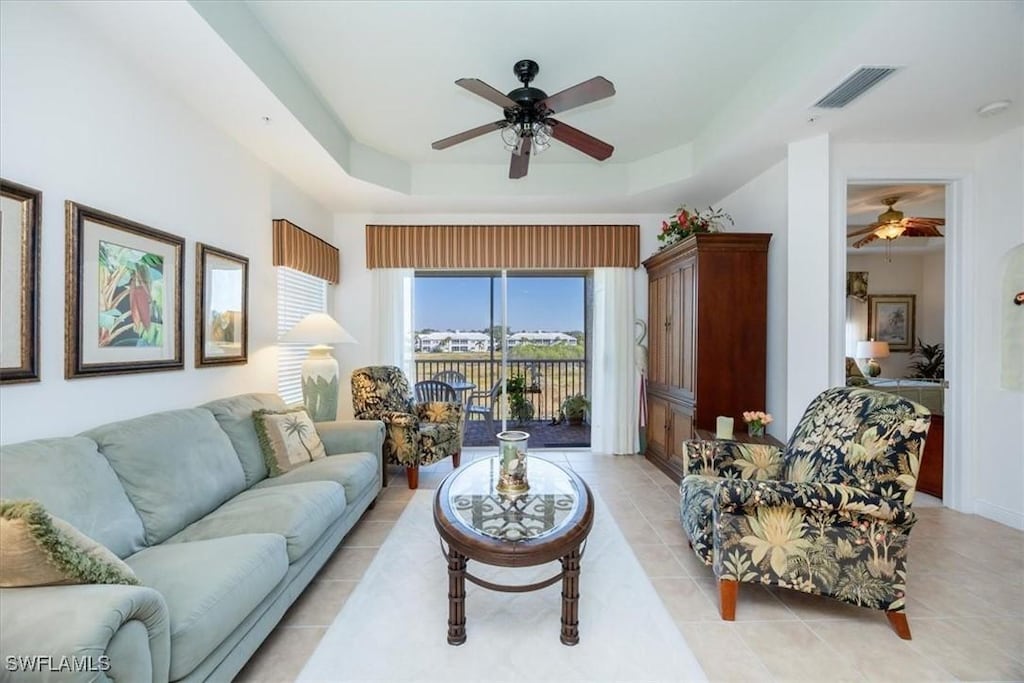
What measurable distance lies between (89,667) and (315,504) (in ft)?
3.54

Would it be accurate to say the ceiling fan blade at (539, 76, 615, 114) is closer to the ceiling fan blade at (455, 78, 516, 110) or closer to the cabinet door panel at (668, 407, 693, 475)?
the ceiling fan blade at (455, 78, 516, 110)

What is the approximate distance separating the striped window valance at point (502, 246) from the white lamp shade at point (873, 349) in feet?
10.7

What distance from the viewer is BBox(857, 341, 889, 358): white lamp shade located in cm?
516

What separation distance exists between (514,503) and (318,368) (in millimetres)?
2094

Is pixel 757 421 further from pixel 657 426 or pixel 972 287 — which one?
pixel 972 287

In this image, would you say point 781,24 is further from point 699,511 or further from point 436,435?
point 436,435

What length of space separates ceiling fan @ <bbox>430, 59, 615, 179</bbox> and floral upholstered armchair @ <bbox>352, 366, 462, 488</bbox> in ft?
6.86

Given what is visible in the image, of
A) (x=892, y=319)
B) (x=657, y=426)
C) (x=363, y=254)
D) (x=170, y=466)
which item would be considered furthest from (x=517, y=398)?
(x=892, y=319)

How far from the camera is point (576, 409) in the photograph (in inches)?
239

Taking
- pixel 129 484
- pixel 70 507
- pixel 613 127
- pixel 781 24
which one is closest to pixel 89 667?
pixel 70 507

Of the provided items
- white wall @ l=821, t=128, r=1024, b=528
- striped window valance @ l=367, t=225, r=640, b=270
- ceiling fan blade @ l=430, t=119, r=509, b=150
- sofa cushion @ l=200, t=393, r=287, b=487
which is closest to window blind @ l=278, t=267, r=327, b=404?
striped window valance @ l=367, t=225, r=640, b=270

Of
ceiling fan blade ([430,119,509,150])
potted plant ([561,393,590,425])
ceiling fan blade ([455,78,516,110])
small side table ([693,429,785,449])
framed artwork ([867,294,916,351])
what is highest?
ceiling fan blade ([455,78,516,110])

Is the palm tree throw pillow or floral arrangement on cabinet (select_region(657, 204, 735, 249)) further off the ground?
floral arrangement on cabinet (select_region(657, 204, 735, 249))

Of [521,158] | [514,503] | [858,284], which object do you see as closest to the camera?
[514,503]
